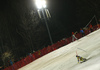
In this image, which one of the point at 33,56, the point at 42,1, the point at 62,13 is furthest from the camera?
the point at 62,13

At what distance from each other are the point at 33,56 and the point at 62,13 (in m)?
23.2

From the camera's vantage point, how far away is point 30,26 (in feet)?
98.4

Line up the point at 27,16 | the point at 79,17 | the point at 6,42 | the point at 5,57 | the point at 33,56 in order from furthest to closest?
the point at 79,17 → the point at 6,42 → the point at 27,16 → the point at 5,57 → the point at 33,56

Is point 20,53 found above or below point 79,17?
below

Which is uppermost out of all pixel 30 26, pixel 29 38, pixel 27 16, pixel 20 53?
pixel 27 16

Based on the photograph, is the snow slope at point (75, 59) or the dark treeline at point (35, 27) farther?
the dark treeline at point (35, 27)

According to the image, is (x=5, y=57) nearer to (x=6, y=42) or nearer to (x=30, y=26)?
(x=6, y=42)

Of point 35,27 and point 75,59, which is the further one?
point 35,27

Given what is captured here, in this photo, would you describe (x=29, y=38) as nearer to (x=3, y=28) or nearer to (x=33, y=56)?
(x=3, y=28)

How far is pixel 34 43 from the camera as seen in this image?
31.2 meters

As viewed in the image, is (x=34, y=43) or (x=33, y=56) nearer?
(x=33, y=56)

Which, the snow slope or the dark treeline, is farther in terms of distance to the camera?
the dark treeline

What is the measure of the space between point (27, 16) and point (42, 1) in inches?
505

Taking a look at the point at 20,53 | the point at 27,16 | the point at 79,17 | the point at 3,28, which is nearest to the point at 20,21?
the point at 27,16
